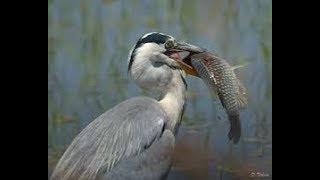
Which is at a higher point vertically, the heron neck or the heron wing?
the heron neck

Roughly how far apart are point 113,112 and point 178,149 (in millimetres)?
320

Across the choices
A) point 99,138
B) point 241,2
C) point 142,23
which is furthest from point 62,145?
point 241,2

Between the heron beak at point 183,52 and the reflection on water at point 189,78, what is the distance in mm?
28

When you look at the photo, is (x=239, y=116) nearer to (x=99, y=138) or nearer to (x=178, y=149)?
(x=178, y=149)

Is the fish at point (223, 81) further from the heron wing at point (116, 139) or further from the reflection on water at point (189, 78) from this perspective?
the heron wing at point (116, 139)

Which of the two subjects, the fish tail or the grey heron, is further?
the fish tail

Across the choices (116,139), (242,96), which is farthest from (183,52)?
(116,139)

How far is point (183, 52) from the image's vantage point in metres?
3.03

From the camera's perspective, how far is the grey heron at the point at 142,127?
291cm

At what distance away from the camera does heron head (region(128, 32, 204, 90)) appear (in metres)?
3.00

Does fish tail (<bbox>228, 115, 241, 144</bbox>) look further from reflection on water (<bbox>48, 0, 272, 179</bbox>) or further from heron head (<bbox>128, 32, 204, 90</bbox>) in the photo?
heron head (<bbox>128, 32, 204, 90</bbox>)

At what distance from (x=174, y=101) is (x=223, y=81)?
234mm

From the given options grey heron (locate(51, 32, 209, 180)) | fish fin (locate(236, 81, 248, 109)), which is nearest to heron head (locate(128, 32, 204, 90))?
grey heron (locate(51, 32, 209, 180))

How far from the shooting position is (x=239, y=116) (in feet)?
9.98
